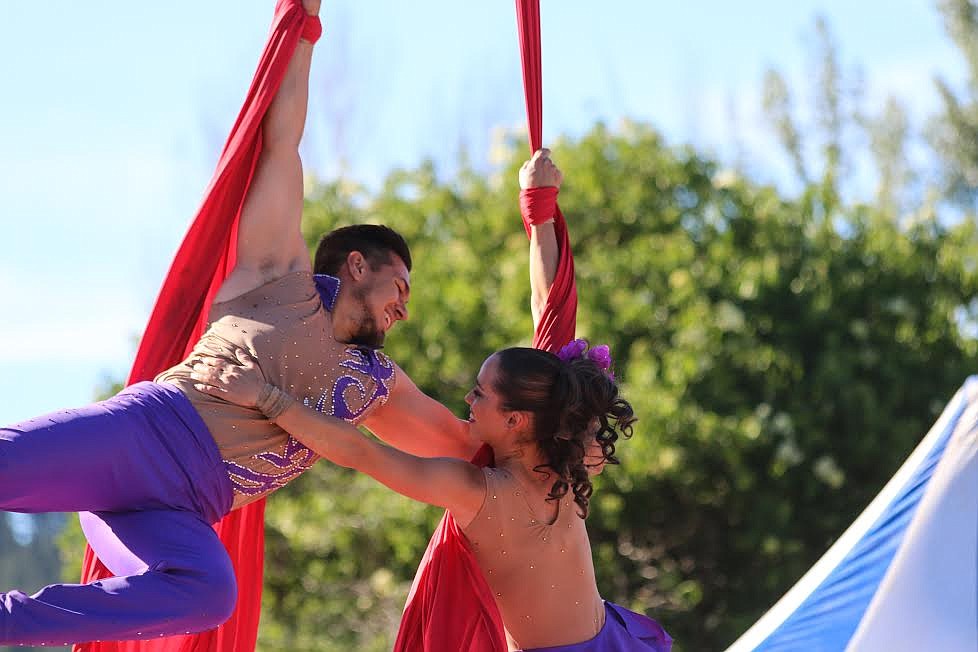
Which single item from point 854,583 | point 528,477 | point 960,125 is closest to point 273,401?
point 528,477

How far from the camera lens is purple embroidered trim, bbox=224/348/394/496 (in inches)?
119

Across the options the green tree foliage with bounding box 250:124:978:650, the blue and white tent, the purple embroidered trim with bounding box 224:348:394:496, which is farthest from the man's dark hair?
the green tree foliage with bounding box 250:124:978:650

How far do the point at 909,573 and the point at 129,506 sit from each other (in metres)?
1.93

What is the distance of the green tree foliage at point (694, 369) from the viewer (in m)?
7.20

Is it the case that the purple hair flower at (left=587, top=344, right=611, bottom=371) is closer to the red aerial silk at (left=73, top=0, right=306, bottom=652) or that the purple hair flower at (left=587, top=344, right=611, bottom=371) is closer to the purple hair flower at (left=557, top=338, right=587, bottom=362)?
the purple hair flower at (left=557, top=338, right=587, bottom=362)

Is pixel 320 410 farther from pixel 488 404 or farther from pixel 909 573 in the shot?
pixel 909 573

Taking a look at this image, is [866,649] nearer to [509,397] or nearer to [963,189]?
[509,397]

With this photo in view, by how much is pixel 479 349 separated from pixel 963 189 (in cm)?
1237

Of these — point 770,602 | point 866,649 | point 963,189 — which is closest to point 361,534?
point 770,602

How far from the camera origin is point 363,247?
10.5 feet

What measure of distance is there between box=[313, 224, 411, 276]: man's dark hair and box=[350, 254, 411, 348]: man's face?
20 mm

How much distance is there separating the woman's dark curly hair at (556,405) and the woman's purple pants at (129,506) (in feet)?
2.08

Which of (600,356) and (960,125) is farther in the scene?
(960,125)

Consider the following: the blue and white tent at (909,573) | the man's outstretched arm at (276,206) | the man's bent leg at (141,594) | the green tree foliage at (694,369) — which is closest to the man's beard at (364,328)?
the man's outstretched arm at (276,206)
